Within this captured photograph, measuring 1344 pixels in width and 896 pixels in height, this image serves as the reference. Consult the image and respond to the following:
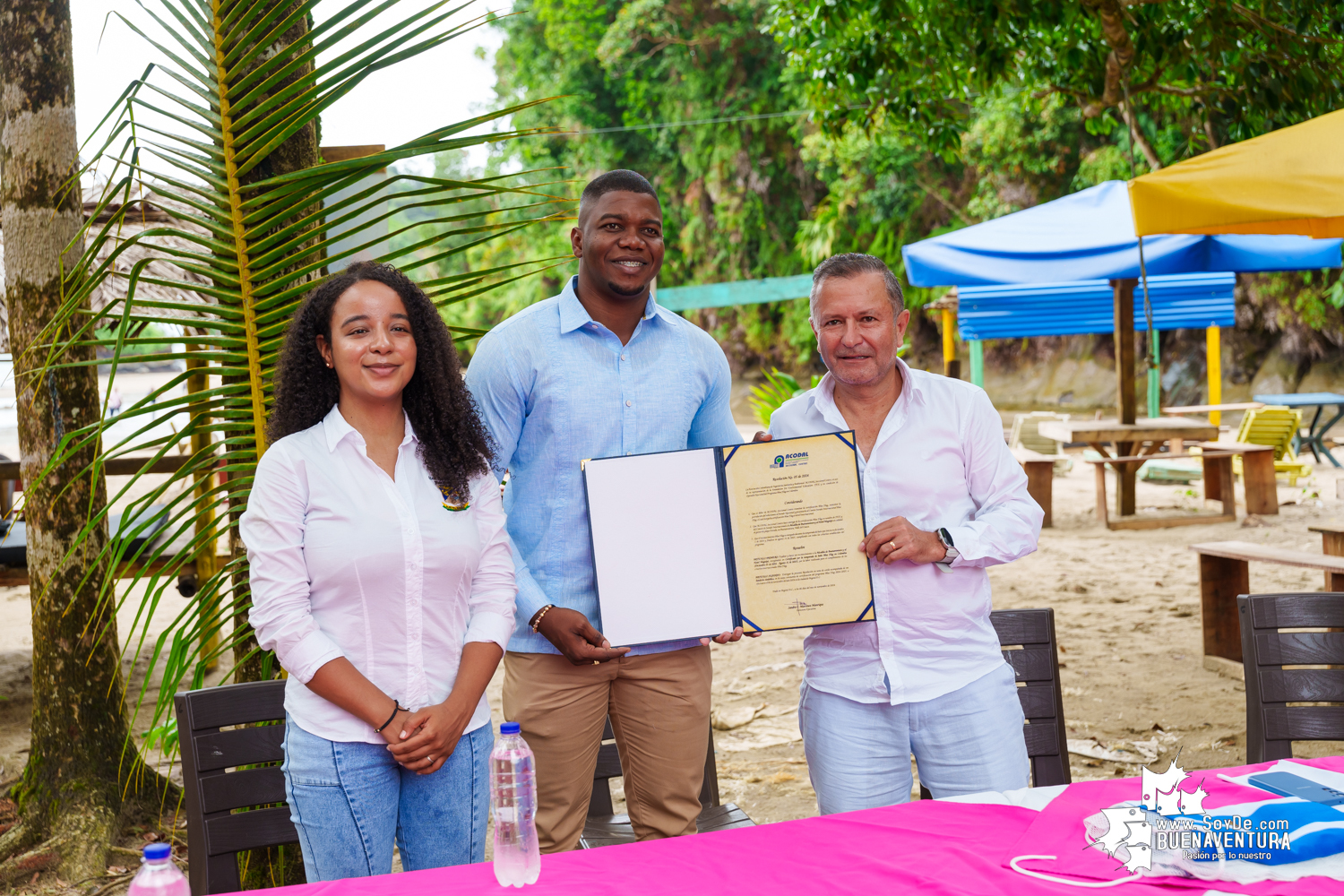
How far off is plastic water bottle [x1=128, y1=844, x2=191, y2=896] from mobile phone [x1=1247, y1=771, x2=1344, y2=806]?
1.81 m

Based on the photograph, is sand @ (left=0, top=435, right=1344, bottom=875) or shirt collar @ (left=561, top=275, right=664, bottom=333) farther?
sand @ (left=0, top=435, right=1344, bottom=875)

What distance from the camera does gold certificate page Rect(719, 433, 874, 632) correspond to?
2.39 metres

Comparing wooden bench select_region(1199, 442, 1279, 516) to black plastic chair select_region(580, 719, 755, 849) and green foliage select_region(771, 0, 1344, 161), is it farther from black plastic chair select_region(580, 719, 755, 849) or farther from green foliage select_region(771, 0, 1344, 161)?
black plastic chair select_region(580, 719, 755, 849)

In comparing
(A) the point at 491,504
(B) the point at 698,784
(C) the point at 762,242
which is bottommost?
(B) the point at 698,784

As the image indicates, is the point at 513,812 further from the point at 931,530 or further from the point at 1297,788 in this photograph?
the point at 1297,788

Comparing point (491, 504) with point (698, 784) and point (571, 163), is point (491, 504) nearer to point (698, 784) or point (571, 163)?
point (698, 784)

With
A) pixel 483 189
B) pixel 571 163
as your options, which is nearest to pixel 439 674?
pixel 483 189

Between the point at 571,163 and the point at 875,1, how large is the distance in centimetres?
2439

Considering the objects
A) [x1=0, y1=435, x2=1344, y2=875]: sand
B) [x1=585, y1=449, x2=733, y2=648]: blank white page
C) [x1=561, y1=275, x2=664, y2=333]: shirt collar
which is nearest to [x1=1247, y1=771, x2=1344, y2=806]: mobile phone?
[x1=585, y1=449, x2=733, y2=648]: blank white page

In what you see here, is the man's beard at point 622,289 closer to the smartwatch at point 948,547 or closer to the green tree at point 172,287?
the green tree at point 172,287

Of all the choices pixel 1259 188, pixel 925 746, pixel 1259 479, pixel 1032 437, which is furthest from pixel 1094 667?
pixel 1032 437

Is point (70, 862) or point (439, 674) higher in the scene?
point (439, 674)

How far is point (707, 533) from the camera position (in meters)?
2.47

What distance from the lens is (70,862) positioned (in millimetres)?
3555
